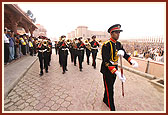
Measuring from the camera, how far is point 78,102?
8.98 feet

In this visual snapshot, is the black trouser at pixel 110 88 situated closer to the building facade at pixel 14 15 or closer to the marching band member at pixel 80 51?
the marching band member at pixel 80 51

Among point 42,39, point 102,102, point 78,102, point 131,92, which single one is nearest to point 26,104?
point 78,102

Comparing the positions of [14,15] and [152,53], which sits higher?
[14,15]

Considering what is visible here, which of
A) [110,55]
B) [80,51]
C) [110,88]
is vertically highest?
[80,51]

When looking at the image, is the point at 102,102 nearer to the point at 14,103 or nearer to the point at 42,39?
the point at 14,103

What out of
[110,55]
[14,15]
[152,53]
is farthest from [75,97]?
[152,53]

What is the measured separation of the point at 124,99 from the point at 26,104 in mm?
3165

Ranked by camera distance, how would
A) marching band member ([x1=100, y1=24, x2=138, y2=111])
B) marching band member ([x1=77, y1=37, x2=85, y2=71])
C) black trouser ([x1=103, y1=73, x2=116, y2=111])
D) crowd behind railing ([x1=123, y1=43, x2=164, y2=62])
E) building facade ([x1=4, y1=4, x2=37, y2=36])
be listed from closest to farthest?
1. marching band member ([x1=100, y1=24, x2=138, y2=111])
2. black trouser ([x1=103, y1=73, x2=116, y2=111])
3. building facade ([x1=4, y1=4, x2=37, y2=36])
4. marching band member ([x1=77, y1=37, x2=85, y2=71])
5. crowd behind railing ([x1=123, y1=43, x2=164, y2=62])

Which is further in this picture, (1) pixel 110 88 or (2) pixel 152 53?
(2) pixel 152 53

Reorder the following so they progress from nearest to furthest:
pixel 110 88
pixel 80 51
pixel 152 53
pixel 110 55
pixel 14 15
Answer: pixel 110 55 < pixel 110 88 < pixel 80 51 < pixel 14 15 < pixel 152 53

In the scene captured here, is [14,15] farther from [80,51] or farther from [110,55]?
[110,55]

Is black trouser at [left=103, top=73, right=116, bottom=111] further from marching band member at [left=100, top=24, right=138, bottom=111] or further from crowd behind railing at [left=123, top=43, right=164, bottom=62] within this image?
crowd behind railing at [left=123, top=43, right=164, bottom=62]

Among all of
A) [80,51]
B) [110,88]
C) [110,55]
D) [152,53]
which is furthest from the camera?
[152,53]

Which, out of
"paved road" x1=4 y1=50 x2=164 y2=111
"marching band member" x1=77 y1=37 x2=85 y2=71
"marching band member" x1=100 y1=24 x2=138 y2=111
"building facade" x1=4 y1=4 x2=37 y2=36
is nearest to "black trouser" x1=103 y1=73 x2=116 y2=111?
"marching band member" x1=100 y1=24 x2=138 y2=111
